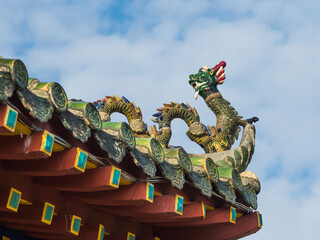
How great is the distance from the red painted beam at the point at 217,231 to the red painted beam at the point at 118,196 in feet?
5.23

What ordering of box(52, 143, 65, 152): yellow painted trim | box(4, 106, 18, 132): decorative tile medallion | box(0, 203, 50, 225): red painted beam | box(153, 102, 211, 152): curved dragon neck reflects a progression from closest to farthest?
box(4, 106, 18, 132): decorative tile medallion < box(52, 143, 65, 152): yellow painted trim < box(0, 203, 50, 225): red painted beam < box(153, 102, 211, 152): curved dragon neck

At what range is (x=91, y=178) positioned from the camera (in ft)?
14.1

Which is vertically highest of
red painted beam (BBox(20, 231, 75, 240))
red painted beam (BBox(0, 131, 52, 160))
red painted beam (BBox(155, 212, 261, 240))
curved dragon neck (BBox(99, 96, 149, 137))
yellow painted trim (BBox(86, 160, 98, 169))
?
curved dragon neck (BBox(99, 96, 149, 137))

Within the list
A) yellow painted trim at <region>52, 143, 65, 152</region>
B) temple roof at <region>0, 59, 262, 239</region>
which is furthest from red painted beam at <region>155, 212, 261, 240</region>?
yellow painted trim at <region>52, 143, 65, 152</region>

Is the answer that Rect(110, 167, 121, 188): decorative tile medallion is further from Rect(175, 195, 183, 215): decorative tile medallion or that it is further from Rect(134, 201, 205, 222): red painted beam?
Rect(134, 201, 205, 222): red painted beam

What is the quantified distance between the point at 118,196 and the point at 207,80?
148 inches

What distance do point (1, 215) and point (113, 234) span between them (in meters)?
1.31

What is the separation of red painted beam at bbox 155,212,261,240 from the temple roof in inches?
0.5

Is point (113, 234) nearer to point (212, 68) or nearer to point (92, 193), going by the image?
point (92, 193)

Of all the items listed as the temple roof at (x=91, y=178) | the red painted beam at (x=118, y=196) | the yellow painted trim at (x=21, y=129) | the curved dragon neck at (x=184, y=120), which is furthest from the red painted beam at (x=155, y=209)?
the curved dragon neck at (x=184, y=120)

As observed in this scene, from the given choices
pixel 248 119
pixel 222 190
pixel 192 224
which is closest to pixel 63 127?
pixel 222 190

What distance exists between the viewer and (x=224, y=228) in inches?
243

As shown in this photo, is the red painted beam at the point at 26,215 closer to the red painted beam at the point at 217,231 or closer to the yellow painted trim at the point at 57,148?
the yellow painted trim at the point at 57,148

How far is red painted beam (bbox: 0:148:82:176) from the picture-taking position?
3914 mm
